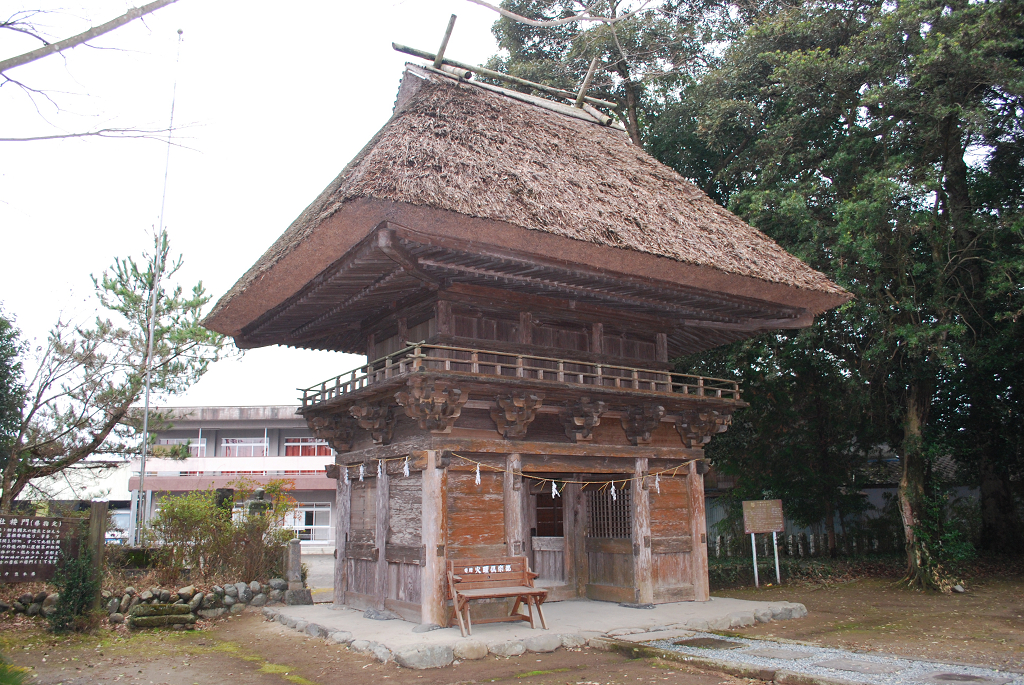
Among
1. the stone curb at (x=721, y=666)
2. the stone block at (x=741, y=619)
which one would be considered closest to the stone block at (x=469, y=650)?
the stone curb at (x=721, y=666)

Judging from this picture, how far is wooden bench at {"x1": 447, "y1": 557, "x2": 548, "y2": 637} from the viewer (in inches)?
370

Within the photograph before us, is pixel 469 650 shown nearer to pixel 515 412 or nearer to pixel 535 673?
pixel 535 673

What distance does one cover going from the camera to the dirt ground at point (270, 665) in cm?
774

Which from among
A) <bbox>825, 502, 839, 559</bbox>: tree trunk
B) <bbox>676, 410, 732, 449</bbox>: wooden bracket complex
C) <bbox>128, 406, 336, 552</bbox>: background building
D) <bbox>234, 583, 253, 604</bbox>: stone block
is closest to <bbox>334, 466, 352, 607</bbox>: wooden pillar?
<bbox>234, 583, 253, 604</bbox>: stone block

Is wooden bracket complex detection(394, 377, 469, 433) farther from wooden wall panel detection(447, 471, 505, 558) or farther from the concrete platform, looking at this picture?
the concrete platform

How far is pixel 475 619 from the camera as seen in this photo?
1009 centimetres

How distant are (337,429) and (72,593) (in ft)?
15.3

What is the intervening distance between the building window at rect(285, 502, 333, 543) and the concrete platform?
20.8m

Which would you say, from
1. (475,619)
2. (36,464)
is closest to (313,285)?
(475,619)

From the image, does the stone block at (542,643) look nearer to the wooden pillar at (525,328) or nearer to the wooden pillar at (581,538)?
the wooden pillar at (581,538)

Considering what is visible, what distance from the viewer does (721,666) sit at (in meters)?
7.87

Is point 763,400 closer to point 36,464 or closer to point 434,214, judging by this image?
point 434,214

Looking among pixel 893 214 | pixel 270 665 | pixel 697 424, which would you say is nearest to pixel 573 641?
pixel 270 665

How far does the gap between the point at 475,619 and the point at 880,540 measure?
16.7 meters
